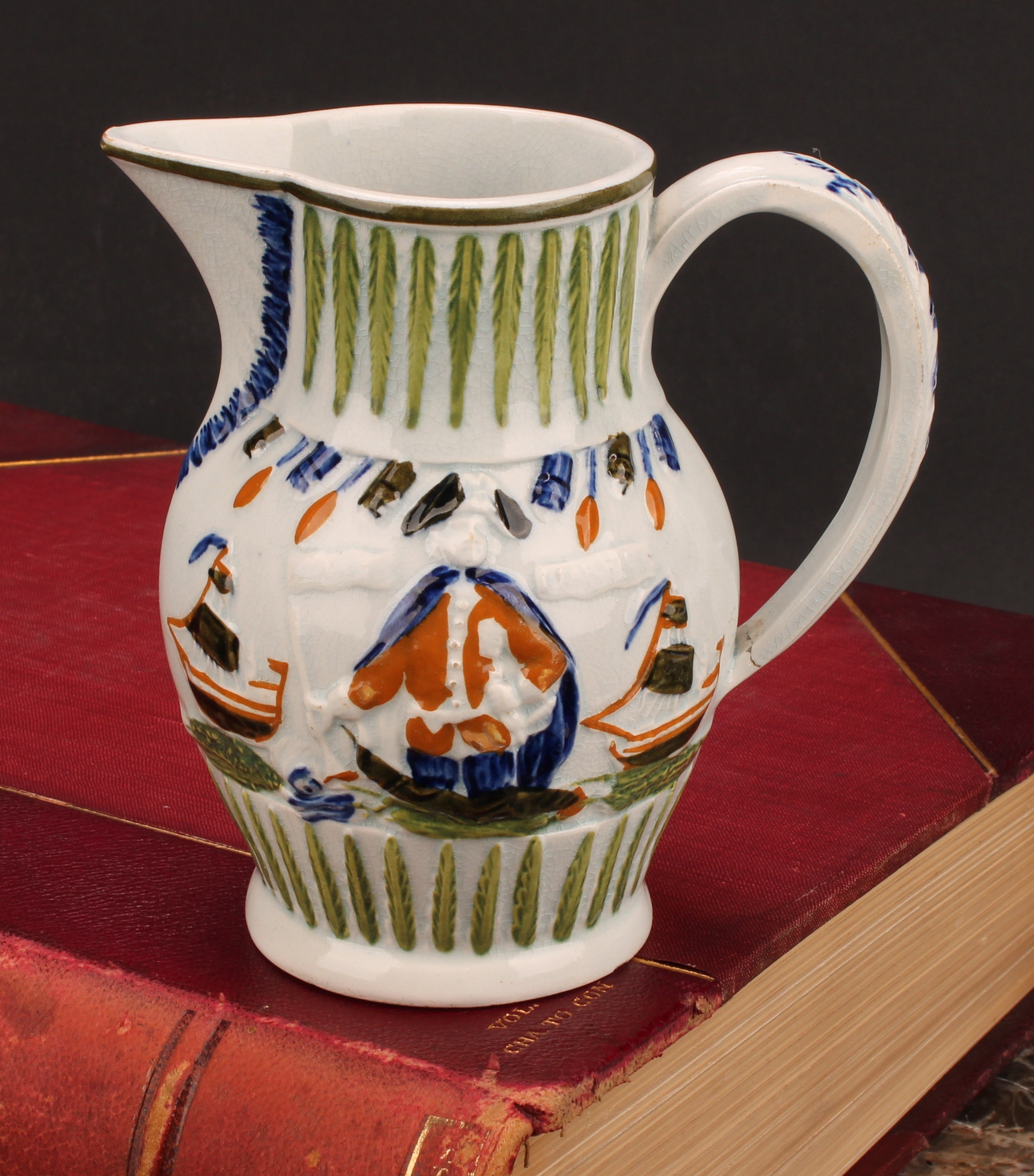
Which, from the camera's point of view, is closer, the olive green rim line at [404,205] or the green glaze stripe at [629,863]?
the olive green rim line at [404,205]

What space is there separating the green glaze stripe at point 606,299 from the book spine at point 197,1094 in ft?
1.08

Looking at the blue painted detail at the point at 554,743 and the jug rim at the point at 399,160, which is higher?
the jug rim at the point at 399,160

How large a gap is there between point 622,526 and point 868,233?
0.18m

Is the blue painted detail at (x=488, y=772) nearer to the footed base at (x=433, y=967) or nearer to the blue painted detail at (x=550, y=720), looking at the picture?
the blue painted detail at (x=550, y=720)

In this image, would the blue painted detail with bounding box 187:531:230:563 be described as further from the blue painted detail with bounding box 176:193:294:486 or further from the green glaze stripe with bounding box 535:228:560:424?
the green glaze stripe with bounding box 535:228:560:424

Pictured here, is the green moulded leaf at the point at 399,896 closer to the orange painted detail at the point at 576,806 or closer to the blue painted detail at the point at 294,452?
the orange painted detail at the point at 576,806

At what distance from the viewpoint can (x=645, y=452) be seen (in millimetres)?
841

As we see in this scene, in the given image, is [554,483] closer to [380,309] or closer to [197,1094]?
[380,309]

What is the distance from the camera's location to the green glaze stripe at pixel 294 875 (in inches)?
34.1

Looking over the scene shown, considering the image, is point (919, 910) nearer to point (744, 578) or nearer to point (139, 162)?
point (744, 578)

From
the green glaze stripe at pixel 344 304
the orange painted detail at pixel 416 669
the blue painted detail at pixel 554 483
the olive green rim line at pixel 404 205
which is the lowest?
the orange painted detail at pixel 416 669

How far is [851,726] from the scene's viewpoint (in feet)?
3.94

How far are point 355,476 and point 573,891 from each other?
233 mm

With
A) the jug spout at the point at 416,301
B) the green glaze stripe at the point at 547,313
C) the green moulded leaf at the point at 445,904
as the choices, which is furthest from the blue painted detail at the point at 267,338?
the green moulded leaf at the point at 445,904
